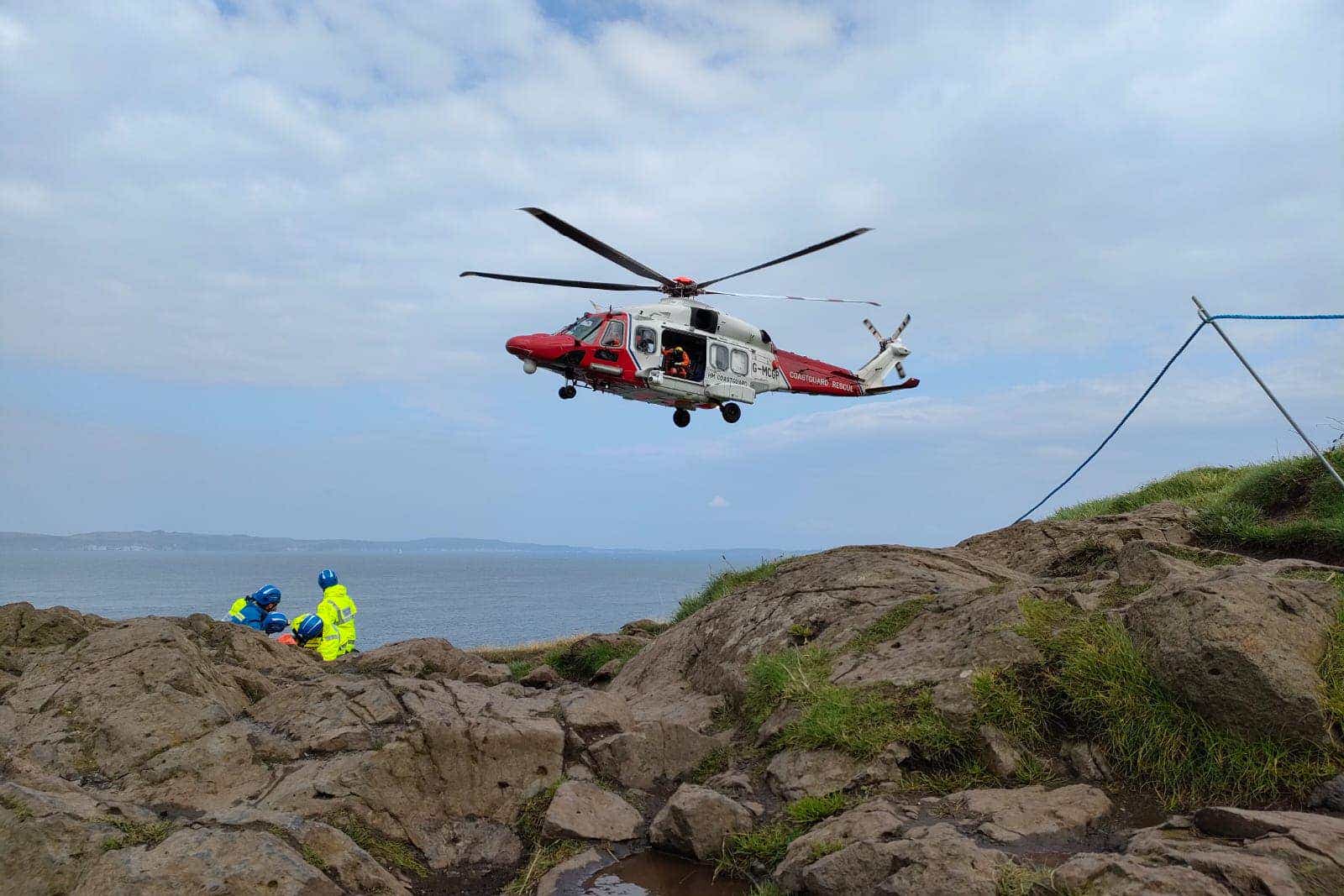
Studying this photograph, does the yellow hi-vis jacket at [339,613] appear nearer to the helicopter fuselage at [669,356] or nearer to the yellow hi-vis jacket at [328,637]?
the yellow hi-vis jacket at [328,637]

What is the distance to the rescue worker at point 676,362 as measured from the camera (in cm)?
1706

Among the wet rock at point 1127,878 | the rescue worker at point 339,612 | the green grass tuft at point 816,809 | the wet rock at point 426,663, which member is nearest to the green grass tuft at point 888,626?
the green grass tuft at point 816,809

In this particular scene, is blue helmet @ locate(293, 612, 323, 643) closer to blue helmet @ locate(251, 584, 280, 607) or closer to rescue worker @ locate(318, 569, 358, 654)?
rescue worker @ locate(318, 569, 358, 654)

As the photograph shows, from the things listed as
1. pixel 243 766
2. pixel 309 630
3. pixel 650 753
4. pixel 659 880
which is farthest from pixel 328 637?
pixel 659 880

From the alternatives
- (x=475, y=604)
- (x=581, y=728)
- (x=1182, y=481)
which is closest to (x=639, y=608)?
(x=475, y=604)

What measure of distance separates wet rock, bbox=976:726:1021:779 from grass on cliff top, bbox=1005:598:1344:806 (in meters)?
0.12

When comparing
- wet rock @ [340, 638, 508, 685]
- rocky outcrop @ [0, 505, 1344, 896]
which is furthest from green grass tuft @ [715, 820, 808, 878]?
wet rock @ [340, 638, 508, 685]

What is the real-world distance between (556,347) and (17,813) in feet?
37.7

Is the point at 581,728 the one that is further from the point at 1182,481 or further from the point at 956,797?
the point at 1182,481

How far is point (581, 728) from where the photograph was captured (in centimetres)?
820

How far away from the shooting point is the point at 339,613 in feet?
50.3

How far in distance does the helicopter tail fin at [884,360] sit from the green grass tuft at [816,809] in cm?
1623

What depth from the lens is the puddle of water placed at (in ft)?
19.8

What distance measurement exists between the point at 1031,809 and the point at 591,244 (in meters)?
11.8
